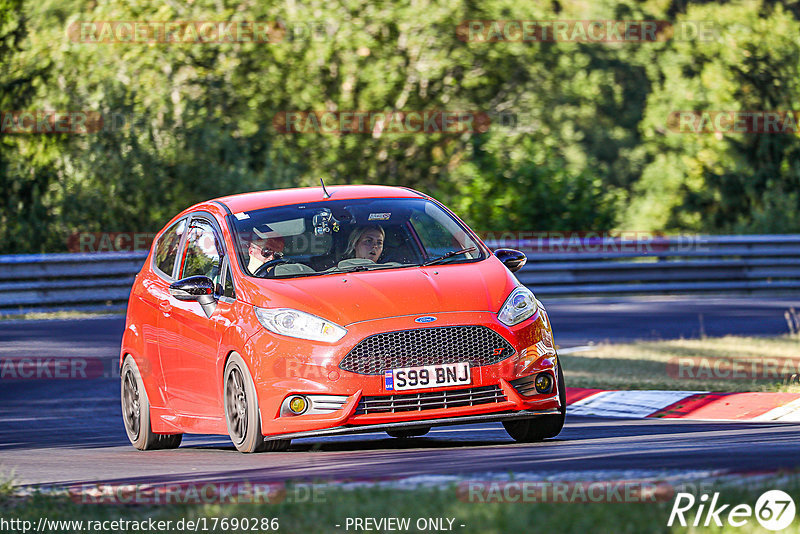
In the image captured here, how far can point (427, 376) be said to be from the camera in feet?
26.7

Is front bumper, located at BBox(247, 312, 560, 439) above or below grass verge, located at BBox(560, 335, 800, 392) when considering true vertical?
above

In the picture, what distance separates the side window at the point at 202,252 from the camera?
941 cm

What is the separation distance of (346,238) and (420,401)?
1.58m

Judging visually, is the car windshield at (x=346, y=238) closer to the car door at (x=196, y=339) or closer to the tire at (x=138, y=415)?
the car door at (x=196, y=339)

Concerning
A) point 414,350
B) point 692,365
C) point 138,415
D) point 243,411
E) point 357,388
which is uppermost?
point 414,350

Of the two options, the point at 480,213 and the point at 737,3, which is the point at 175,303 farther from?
the point at 737,3

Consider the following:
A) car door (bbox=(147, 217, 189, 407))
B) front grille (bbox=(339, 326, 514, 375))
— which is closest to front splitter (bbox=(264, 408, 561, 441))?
front grille (bbox=(339, 326, 514, 375))

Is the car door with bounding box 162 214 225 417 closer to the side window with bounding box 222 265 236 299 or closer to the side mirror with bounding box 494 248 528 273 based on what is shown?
the side window with bounding box 222 265 236 299

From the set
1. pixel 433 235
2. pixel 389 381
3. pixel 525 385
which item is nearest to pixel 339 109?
pixel 433 235

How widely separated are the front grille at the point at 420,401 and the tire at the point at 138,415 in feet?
8.35

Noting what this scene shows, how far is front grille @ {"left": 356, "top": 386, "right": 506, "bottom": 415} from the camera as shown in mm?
8109

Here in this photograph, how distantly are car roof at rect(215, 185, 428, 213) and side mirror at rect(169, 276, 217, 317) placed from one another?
0.72 m

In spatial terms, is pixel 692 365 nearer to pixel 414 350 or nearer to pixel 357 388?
pixel 414 350

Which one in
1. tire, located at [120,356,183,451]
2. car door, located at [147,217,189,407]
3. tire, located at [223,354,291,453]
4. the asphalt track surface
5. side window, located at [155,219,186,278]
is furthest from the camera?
side window, located at [155,219,186,278]
